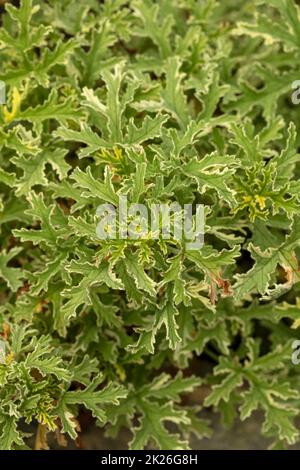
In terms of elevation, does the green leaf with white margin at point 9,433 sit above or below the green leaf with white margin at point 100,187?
below

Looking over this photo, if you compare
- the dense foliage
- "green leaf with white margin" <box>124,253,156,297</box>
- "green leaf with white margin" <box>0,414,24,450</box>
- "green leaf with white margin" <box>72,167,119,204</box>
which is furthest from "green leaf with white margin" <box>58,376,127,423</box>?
"green leaf with white margin" <box>72,167,119,204</box>

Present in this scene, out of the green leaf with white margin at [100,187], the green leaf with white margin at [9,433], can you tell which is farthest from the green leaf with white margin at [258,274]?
the green leaf with white margin at [9,433]

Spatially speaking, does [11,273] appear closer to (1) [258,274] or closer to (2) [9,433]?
(2) [9,433]

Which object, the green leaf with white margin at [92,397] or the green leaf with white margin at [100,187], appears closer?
the green leaf with white margin at [100,187]

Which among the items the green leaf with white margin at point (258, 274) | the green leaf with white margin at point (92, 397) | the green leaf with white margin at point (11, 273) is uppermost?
the green leaf with white margin at point (258, 274)

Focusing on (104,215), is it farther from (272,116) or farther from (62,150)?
(272,116)

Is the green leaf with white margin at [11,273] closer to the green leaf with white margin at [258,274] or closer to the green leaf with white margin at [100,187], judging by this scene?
the green leaf with white margin at [100,187]

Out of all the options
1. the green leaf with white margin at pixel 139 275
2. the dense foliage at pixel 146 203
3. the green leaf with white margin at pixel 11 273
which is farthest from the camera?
the green leaf with white margin at pixel 11 273

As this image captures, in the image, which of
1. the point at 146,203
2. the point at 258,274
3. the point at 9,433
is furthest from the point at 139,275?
the point at 9,433

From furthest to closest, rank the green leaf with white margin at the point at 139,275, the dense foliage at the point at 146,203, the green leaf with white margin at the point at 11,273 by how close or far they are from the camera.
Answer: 1. the green leaf with white margin at the point at 11,273
2. the dense foliage at the point at 146,203
3. the green leaf with white margin at the point at 139,275
